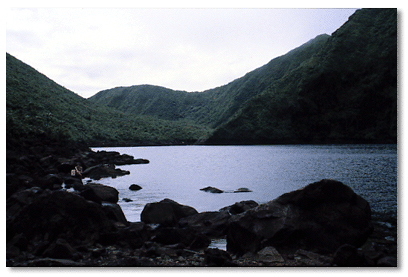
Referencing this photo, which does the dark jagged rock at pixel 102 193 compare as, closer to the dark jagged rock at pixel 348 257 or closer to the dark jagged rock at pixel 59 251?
the dark jagged rock at pixel 59 251

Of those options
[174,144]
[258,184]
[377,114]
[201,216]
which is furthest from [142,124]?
[201,216]

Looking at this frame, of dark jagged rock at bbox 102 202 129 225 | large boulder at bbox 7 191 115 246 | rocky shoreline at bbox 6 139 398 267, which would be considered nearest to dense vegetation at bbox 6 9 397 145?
dark jagged rock at bbox 102 202 129 225

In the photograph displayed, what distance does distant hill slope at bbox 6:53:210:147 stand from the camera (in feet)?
71.8

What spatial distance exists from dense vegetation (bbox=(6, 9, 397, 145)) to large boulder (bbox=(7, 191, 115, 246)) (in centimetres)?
1172

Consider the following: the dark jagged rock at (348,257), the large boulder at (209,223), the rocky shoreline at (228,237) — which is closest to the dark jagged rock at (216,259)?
the rocky shoreline at (228,237)

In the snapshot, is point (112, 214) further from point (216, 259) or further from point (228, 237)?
point (216, 259)

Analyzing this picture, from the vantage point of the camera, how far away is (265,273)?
270 inches

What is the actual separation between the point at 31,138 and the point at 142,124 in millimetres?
98539

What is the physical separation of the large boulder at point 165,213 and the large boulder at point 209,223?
25 cm

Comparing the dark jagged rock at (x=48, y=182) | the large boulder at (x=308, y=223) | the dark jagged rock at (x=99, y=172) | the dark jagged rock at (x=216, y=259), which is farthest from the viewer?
the dark jagged rock at (x=99, y=172)

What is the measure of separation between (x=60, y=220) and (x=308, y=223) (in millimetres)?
5810

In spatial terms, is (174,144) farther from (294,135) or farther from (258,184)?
(258,184)

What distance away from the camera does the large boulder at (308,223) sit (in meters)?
7.66

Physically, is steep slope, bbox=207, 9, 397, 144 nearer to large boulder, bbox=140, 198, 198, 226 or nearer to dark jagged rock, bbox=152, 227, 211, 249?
large boulder, bbox=140, 198, 198, 226
